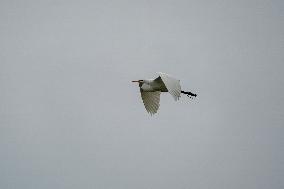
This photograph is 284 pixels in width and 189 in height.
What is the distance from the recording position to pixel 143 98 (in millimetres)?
24844

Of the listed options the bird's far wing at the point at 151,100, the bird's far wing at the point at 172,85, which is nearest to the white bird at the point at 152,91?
the bird's far wing at the point at 151,100

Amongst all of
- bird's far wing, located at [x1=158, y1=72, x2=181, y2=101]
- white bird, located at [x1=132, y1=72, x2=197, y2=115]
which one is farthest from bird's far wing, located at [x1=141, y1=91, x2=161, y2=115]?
bird's far wing, located at [x1=158, y1=72, x2=181, y2=101]

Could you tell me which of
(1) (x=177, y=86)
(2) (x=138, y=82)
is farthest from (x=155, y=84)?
(1) (x=177, y=86)

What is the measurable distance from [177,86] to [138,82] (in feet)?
11.8

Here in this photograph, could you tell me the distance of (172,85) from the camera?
70.8ft

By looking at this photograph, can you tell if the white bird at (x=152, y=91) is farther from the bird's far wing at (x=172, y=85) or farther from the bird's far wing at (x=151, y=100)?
the bird's far wing at (x=172, y=85)

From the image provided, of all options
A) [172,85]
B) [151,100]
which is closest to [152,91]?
[151,100]

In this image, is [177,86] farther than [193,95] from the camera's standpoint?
No

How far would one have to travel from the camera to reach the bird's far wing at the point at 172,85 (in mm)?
20895

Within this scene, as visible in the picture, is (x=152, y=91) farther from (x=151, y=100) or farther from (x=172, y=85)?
(x=172, y=85)

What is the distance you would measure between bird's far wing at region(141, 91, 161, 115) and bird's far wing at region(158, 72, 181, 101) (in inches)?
91.5

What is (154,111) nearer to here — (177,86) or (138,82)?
(138,82)

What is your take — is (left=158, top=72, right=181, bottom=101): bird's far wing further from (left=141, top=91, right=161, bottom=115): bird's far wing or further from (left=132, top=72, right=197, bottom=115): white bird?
Result: (left=141, top=91, right=161, bottom=115): bird's far wing

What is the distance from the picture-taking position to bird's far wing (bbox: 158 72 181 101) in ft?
68.6
